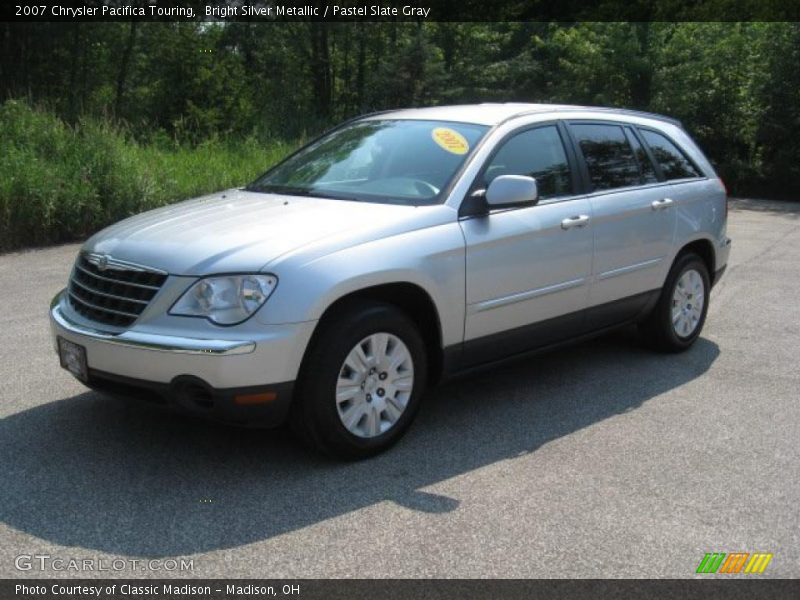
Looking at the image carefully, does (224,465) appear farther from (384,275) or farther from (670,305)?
(670,305)

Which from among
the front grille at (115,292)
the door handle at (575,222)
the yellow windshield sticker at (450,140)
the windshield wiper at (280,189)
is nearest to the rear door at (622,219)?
the door handle at (575,222)

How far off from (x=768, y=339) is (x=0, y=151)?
9.18 m

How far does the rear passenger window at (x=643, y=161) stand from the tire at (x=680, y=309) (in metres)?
0.64

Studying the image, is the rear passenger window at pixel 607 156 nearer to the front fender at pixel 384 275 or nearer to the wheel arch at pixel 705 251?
the wheel arch at pixel 705 251

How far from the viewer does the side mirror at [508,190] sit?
16.1 ft

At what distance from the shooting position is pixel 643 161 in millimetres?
6398

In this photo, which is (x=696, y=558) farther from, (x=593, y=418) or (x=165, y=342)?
(x=165, y=342)

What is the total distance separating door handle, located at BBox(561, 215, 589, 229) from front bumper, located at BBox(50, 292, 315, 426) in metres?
1.93

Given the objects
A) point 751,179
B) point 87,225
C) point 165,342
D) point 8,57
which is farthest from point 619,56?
point 165,342

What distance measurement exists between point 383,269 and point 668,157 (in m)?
3.09

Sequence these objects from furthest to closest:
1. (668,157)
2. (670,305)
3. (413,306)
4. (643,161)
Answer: (668,157) → (670,305) → (643,161) → (413,306)

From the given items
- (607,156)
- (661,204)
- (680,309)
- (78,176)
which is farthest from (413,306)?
(78,176)

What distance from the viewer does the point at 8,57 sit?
24547 mm

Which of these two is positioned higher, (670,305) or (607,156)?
(607,156)
